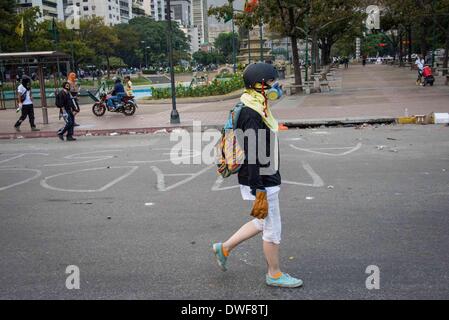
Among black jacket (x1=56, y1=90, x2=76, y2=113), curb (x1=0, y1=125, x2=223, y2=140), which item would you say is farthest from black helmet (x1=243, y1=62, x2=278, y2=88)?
Answer: curb (x1=0, y1=125, x2=223, y2=140)

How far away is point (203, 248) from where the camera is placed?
534 centimetres

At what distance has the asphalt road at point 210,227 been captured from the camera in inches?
174

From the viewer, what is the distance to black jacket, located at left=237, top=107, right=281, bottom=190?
4.08 meters

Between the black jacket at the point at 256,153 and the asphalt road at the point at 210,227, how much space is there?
933 millimetres

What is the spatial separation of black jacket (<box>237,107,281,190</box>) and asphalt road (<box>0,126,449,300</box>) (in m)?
0.93

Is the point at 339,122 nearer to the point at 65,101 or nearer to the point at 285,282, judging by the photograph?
the point at 65,101

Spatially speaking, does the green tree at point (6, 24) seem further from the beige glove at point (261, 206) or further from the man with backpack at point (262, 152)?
the beige glove at point (261, 206)

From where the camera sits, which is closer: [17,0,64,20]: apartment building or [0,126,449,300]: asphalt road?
[0,126,449,300]: asphalt road

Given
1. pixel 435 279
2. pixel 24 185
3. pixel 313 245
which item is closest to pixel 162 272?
pixel 313 245

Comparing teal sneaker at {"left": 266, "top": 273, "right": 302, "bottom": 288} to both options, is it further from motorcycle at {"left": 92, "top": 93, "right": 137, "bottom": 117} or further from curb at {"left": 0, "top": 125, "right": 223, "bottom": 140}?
motorcycle at {"left": 92, "top": 93, "right": 137, "bottom": 117}

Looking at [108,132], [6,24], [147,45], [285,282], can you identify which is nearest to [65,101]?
[108,132]

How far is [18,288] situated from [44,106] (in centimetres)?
1601

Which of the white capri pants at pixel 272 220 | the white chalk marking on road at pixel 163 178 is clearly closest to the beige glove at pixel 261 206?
the white capri pants at pixel 272 220

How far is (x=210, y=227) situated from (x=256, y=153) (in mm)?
2127
